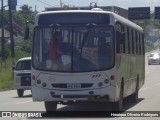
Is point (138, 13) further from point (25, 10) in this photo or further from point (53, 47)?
point (25, 10)

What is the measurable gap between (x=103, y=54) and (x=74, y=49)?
869 mm

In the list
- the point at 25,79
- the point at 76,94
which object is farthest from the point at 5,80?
the point at 76,94

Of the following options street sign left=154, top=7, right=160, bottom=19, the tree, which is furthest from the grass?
the tree

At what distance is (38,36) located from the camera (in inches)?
683

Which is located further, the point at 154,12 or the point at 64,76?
the point at 154,12

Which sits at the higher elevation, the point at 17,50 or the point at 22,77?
the point at 22,77

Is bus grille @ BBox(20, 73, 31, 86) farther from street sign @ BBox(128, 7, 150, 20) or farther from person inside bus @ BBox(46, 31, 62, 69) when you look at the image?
street sign @ BBox(128, 7, 150, 20)

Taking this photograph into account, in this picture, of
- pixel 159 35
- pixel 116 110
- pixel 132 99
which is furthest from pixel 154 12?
pixel 159 35

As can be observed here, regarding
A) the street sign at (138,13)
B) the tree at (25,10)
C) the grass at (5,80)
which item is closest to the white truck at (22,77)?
the grass at (5,80)

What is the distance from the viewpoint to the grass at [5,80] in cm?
3965

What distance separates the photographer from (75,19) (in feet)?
56.8

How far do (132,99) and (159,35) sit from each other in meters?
174

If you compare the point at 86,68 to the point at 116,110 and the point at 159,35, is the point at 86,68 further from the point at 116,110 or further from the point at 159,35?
the point at 159,35

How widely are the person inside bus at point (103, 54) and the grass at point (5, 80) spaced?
22.3 m
